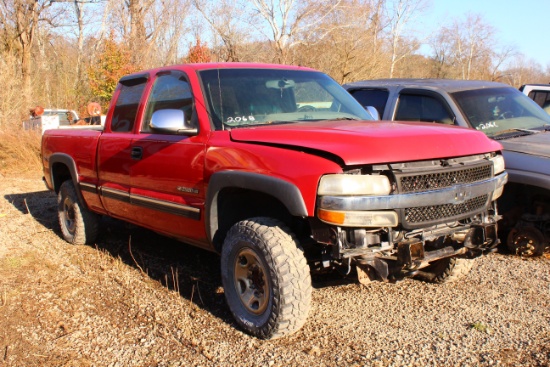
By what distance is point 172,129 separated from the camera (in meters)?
3.87

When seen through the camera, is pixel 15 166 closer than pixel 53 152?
No

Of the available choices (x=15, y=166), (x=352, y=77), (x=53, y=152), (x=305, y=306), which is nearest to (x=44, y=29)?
(x=352, y=77)

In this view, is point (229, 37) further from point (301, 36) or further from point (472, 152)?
point (472, 152)

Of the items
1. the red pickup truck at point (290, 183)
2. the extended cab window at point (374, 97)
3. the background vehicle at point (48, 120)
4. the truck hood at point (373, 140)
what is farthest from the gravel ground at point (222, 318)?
the background vehicle at point (48, 120)

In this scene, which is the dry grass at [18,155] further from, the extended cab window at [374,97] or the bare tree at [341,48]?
the bare tree at [341,48]

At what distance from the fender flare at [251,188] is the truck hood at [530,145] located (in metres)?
2.96

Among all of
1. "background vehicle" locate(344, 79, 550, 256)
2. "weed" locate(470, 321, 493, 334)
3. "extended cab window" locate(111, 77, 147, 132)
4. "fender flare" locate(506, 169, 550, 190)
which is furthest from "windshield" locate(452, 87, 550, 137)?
"extended cab window" locate(111, 77, 147, 132)

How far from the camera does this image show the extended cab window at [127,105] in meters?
4.95

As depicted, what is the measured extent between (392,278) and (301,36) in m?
23.6

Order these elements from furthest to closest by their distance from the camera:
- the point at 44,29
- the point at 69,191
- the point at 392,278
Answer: the point at 44,29, the point at 69,191, the point at 392,278

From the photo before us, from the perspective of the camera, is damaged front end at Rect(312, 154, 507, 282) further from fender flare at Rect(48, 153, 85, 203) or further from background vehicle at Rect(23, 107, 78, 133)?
background vehicle at Rect(23, 107, 78, 133)

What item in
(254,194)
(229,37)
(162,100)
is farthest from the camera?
(229,37)

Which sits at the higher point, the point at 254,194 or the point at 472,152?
the point at 472,152

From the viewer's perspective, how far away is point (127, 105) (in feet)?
16.8
